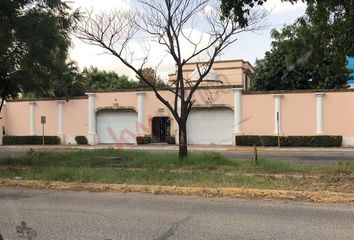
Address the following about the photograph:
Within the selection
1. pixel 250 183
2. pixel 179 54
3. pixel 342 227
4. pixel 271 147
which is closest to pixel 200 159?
pixel 179 54

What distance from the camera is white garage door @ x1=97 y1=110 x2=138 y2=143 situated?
39656 millimetres

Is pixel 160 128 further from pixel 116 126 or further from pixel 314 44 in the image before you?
pixel 314 44

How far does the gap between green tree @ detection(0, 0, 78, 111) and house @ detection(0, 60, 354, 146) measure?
64.7ft

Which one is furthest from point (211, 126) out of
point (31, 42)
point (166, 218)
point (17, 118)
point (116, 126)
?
point (166, 218)

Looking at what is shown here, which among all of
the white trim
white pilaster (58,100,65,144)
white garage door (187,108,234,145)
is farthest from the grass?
white pilaster (58,100,65,144)

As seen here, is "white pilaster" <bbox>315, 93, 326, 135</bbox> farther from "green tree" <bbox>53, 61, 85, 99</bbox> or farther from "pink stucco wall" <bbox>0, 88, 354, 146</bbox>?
"green tree" <bbox>53, 61, 85, 99</bbox>

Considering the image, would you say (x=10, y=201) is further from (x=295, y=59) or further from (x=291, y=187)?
(x=295, y=59)

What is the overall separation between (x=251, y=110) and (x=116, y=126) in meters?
11.0

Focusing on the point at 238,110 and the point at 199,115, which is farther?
the point at 199,115

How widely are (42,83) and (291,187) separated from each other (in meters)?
10.3

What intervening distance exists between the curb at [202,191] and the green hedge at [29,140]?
27.3 metres

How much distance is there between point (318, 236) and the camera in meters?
7.27

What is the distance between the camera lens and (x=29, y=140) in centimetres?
4078

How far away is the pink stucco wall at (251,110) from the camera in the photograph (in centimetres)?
3403
